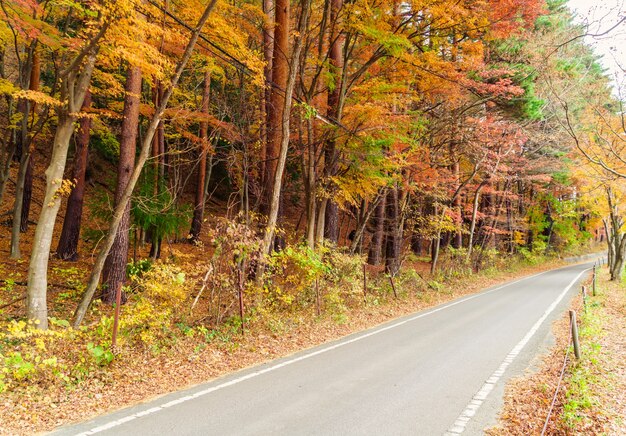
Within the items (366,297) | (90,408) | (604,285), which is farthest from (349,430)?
(604,285)

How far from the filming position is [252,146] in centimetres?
1673

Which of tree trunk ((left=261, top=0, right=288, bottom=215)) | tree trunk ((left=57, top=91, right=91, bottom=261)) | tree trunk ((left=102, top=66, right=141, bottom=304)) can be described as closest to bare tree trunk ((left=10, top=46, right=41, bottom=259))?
tree trunk ((left=57, top=91, right=91, bottom=261))

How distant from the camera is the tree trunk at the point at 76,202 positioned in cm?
1409

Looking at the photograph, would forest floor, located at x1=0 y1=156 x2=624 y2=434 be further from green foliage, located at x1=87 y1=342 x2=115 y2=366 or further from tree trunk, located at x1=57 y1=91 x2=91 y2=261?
tree trunk, located at x1=57 y1=91 x2=91 y2=261

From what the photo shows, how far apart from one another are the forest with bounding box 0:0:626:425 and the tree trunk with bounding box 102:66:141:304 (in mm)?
48

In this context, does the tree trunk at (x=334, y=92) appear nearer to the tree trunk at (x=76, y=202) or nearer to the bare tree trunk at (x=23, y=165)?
the tree trunk at (x=76, y=202)

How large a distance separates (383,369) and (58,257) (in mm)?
12057

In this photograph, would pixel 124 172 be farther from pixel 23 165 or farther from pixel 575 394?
pixel 575 394

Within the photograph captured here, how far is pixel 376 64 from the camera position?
51.1ft

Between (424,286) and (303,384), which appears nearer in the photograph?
(303,384)

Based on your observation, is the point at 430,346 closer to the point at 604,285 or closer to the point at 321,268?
the point at 321,268

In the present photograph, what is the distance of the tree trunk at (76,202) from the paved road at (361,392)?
Answer: 1007cm

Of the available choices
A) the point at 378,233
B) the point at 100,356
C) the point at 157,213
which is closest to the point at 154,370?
the point at 100,356

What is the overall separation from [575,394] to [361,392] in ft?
9.94
